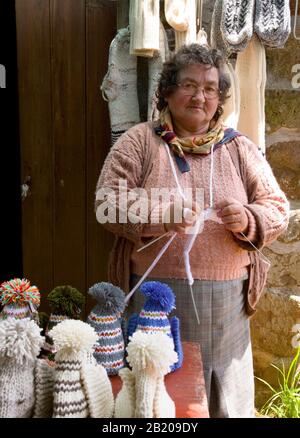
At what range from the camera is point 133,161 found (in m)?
1.38

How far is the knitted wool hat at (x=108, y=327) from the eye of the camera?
3.19 ft

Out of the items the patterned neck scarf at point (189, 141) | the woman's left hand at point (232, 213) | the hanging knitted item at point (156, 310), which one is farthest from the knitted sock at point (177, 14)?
the hanging knitted item at point (156, 310)

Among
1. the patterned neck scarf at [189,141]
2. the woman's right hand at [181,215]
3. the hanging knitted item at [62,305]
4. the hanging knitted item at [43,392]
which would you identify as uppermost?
the patterned neck scarf at [189,141]

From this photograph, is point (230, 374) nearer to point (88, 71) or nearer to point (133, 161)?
point (133, 161)

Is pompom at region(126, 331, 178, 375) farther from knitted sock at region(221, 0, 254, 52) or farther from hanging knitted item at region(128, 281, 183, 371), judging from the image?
knitted sock at region(221, 0, 254, 52)

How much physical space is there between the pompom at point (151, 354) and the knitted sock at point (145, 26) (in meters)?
1.13

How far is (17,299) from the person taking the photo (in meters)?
0.97

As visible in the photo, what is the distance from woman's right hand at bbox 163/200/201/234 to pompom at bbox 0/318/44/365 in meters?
0.53

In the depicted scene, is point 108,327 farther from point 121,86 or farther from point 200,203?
point 121,86

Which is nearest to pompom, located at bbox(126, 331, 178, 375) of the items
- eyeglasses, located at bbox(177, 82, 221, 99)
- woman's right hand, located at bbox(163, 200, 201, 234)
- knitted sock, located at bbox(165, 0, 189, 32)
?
woman's right hand, located at bbox(163, 200, 201, 234)

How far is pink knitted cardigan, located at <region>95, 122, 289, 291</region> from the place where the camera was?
134 centimetres

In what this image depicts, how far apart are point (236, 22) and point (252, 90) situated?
24cm

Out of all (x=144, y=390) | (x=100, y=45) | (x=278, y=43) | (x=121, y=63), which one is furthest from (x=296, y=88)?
(x=144, y=390)

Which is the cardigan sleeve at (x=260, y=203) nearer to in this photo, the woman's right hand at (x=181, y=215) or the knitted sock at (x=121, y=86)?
the woman's right hand at (x=181, y=215)
